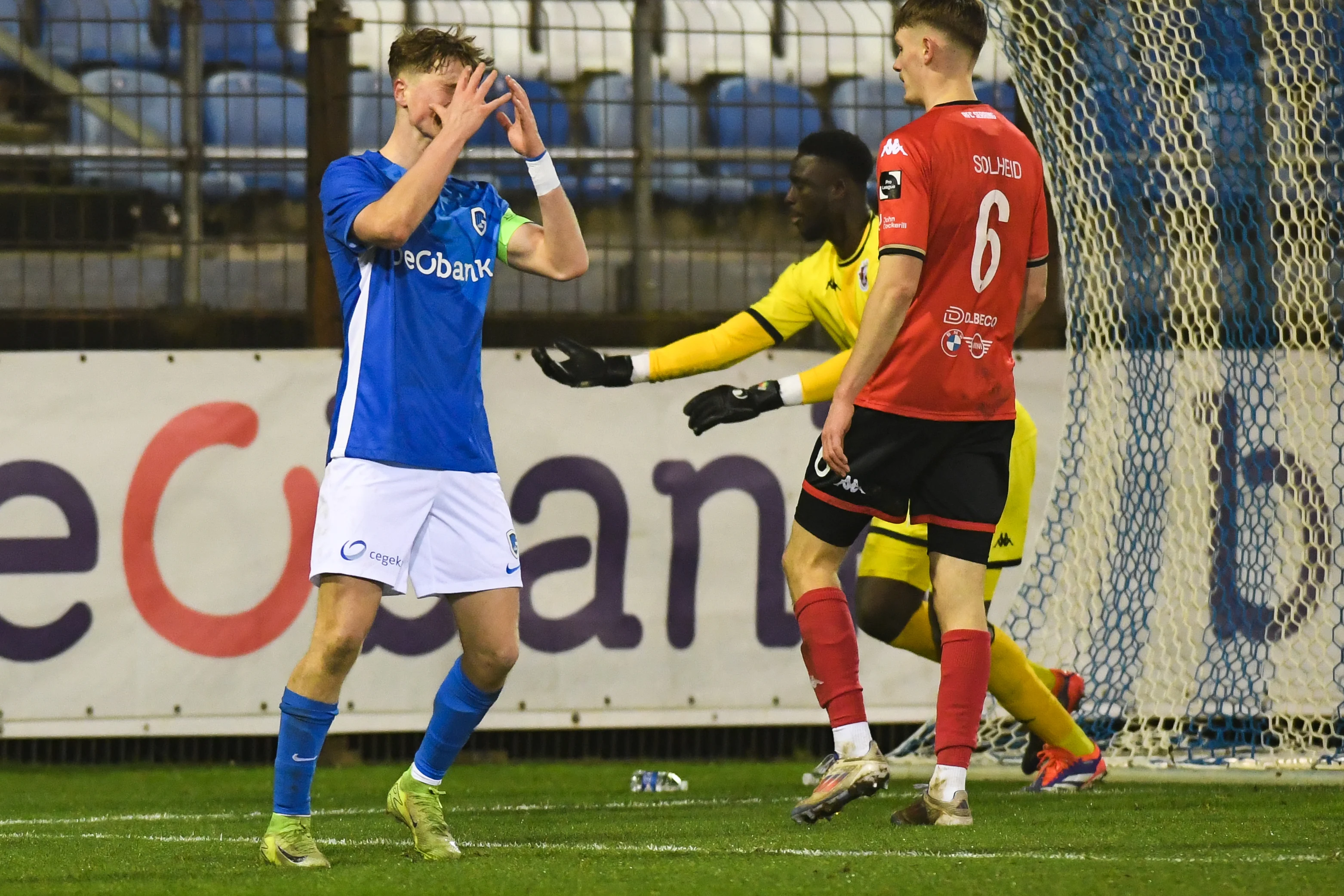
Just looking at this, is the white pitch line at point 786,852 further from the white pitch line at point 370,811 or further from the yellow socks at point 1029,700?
the yellow socks at point 1029,700

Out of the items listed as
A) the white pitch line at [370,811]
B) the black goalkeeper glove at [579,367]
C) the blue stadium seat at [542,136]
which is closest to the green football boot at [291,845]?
the white pitch line at [370,811]

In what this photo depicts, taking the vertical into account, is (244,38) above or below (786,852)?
above

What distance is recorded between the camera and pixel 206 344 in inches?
293

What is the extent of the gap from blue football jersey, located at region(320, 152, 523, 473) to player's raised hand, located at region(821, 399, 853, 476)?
0.85m

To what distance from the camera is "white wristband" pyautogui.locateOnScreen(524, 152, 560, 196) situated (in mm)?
4445

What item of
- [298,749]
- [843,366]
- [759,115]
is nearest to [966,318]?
[843,366]

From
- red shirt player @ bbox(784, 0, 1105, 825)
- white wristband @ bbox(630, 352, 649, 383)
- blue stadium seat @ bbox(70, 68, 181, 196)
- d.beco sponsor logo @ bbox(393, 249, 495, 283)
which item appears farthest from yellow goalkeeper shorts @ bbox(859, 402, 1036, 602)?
blue stadium seat @ bbox(70, 68, 181, 196)

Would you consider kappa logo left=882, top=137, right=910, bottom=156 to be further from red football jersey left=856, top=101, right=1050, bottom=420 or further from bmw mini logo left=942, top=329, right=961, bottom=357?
bmw mini logo left=942, top=329, right=961, bottom=357

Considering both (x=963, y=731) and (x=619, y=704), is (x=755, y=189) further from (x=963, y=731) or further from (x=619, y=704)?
(x=963, y=731)

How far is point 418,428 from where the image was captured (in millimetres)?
4125

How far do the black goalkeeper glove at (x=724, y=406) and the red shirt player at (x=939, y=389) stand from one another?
1.79 feet

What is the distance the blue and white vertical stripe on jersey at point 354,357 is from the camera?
4125mm

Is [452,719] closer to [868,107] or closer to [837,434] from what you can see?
[837,434]

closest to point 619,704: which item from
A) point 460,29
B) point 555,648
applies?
point 555,648
